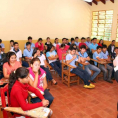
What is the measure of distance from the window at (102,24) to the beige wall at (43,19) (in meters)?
0.36

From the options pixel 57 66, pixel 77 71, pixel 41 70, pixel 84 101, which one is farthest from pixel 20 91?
pixel 57 66

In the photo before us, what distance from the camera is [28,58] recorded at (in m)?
4.69

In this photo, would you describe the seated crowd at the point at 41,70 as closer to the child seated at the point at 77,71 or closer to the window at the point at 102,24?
the child seated at the point at 77,71

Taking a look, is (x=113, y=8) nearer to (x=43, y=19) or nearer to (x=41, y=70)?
(x=43, y=19)

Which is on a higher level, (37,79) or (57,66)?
(37,79)

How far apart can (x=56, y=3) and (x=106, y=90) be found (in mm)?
5171

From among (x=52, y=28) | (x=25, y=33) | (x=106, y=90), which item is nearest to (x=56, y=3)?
(x=52, y=28)

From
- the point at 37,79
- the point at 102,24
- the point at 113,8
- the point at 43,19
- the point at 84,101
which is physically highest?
the point at 113,8

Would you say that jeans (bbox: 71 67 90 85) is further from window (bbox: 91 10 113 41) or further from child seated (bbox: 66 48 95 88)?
window (bbox: 91 10 113 41)

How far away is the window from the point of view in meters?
7.74

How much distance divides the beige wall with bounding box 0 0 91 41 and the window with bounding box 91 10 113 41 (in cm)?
36

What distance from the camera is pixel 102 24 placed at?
8070 mm

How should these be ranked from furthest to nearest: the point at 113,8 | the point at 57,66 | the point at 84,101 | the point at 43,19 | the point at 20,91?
1. the point at 113,8
2. the point at 43,19
3. the point at 57,66
4. the point at 84,101
5. the point at 20,91

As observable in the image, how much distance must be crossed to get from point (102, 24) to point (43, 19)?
3.38m
